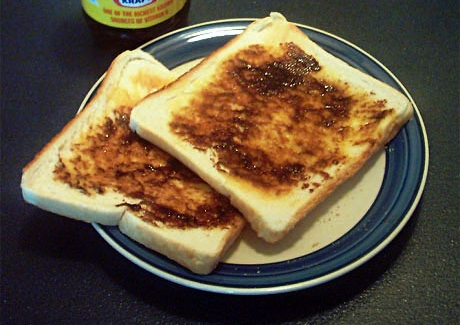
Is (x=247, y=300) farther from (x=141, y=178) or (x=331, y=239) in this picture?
(x=141, y=178)

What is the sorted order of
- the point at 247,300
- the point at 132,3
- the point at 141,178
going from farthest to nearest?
the point at 132,3
the point at 141,178
the point at 247,300

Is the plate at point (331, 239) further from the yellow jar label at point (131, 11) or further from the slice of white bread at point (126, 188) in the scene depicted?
the yellow jar label at point (131, 11)

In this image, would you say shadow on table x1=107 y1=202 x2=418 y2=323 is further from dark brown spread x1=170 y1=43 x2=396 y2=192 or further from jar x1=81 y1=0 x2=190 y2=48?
jar x1=81 y1=0 x2=190 y2=48

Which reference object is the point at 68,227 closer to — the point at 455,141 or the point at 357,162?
the point at 357,162

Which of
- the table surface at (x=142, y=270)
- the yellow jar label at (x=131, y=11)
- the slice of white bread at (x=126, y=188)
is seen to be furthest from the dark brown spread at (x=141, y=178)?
the yellow jar label at (x=131, y=11)

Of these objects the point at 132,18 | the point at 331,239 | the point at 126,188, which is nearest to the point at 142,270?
the point at 126,188

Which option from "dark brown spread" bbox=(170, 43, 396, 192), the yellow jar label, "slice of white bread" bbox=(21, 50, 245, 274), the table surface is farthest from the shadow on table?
the yellow jar label
